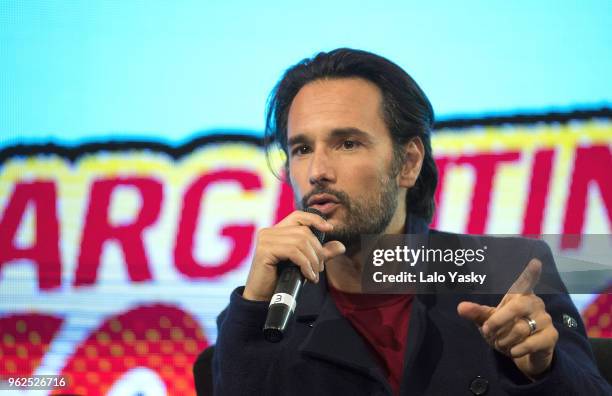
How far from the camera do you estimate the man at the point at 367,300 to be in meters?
1.32

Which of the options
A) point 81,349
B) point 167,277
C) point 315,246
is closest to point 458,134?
point 167,277

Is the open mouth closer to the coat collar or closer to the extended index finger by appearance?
the coat collar

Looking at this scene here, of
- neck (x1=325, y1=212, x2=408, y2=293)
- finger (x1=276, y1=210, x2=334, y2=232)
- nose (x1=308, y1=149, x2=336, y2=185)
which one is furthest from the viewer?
neck (x1=325, y1=212, x2=408, y2=293)

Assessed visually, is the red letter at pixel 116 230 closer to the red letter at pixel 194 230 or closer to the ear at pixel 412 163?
the red letter at pixel 194 230

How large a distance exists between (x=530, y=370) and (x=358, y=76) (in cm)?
106

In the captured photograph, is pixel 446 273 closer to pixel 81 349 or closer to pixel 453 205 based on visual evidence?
pixel 453 205

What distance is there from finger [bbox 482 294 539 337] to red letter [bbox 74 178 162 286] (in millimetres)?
1591

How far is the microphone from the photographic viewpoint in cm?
123

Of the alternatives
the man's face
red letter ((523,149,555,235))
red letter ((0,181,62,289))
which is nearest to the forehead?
the man's face

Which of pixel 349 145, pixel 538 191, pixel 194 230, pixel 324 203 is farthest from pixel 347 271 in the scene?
pixel 538 191

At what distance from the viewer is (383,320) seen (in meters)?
1.79

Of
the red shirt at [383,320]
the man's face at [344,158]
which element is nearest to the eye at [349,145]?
the man's face at [344,158]

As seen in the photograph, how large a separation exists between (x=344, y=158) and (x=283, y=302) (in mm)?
682

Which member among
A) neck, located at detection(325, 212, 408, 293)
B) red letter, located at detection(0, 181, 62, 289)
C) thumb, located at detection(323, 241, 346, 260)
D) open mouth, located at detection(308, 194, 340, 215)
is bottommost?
red letter, located at detection(0, 181, 62, 289)
